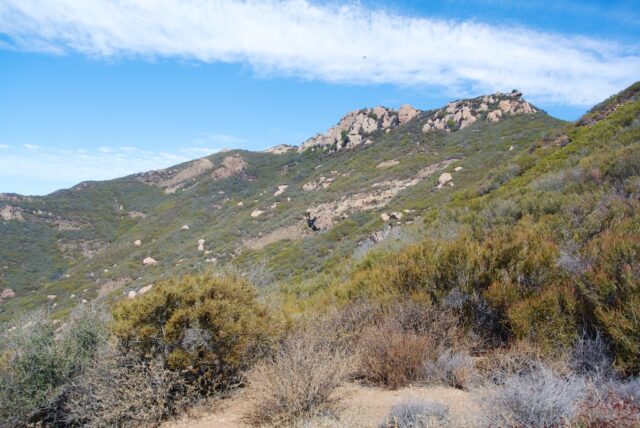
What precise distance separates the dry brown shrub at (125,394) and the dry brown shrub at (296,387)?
1023 millimetres

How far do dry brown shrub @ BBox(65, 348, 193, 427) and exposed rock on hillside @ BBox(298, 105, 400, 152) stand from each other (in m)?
60.7

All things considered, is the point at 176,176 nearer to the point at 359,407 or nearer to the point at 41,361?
the point at 41,361

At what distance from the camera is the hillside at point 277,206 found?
28.9 meters

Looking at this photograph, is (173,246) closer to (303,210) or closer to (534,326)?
(303,210)

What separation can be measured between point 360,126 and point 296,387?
66.1 metres

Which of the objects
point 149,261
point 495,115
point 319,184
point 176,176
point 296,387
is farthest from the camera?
point 176,176

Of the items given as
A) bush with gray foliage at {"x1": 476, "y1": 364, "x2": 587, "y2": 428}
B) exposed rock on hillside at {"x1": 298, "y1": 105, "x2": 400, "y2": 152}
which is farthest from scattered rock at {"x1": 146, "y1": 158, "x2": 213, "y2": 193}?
bush with gray foliage at {"x1": 476, "y1": 364, "x2": 587, "y2": 428}

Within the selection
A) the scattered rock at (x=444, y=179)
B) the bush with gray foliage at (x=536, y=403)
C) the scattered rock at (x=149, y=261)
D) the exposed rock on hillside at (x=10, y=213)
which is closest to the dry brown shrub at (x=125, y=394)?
the bush with gray foliage at (x=536, y=403)

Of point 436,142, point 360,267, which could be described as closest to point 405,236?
point 360,267

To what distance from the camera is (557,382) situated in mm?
Answer: 3436

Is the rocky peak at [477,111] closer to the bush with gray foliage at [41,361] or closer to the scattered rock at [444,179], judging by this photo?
the scattered rock at [444,179]

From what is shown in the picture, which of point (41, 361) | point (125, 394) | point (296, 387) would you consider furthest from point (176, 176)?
point (296, 387)

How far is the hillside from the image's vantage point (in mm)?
28891

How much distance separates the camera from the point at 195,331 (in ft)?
16.6
